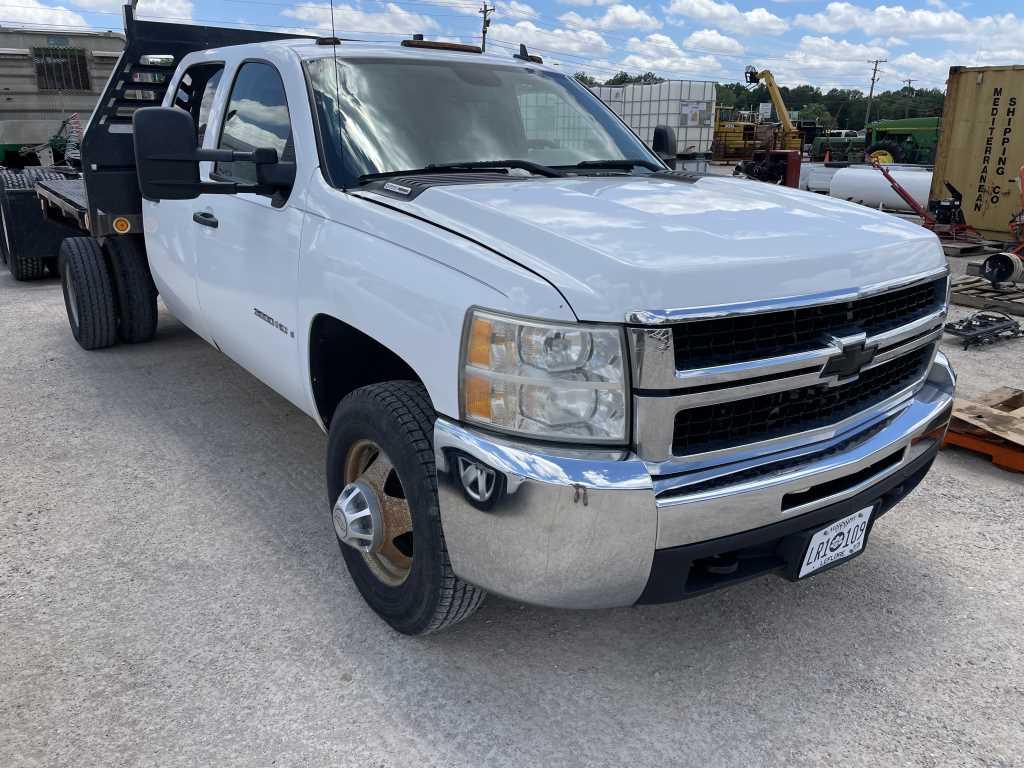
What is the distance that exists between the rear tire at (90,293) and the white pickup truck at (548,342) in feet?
9.17

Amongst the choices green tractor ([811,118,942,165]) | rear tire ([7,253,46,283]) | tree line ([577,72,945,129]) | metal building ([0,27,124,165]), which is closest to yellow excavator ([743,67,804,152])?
green tractor ([811,118,942,165])

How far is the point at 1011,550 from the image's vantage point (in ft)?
11.2

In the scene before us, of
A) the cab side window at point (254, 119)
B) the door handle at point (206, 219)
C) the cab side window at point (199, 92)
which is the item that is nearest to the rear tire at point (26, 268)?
the cab side window at point (199, 92)

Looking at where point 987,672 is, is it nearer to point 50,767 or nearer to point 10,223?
point 50,767

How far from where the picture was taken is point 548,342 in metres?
2.10

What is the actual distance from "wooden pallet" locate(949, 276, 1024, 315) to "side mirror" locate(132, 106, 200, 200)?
7.24 metres

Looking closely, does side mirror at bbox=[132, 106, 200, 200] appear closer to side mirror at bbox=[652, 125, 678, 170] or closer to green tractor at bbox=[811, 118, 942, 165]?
side mirror at bbox=[652, 125, 678, 170]

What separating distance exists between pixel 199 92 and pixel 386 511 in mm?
3100

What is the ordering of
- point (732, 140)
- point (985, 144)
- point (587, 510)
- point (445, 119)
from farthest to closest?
point (732, 140) < point (985, 144) < point (445, 119) < point (587, 510)

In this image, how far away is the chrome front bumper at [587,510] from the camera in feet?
6.77

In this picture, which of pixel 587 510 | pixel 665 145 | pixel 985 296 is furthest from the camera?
pixel 985 296

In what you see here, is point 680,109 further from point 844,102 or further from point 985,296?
point 844,102

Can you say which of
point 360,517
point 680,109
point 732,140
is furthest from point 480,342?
point 732,140

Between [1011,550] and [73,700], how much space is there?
11.4ft
